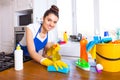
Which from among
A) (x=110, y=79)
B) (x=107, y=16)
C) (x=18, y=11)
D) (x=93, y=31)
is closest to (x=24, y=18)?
(x=18, y=11)

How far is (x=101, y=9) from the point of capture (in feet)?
9.27

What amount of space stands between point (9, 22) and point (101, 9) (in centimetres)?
185

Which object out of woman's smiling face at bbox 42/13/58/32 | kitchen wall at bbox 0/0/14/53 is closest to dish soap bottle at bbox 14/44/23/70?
woman's smiling face at bbox 42/13/58/32

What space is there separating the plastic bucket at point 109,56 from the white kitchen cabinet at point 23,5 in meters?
2.09

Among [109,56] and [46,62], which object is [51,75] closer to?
[46,62]

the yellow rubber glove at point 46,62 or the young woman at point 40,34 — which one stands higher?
the young woman at point 40,34

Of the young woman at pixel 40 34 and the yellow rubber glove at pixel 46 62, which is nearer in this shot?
the yellow rubber glove at pixel 46 62

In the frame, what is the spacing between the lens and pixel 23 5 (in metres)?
2.99

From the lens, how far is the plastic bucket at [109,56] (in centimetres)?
99

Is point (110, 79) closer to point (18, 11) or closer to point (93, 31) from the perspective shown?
point (93, 31)

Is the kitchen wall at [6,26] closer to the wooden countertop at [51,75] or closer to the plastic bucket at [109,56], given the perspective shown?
the wooden countertop at [51,75]

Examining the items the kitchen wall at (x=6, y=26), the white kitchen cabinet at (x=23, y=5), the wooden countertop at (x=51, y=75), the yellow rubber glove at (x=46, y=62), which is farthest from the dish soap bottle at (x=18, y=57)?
the kitchen wall at (x=6, y=26)

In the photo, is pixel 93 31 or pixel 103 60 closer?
pixel 103 60

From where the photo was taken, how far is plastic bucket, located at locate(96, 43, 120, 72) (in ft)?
3.25
